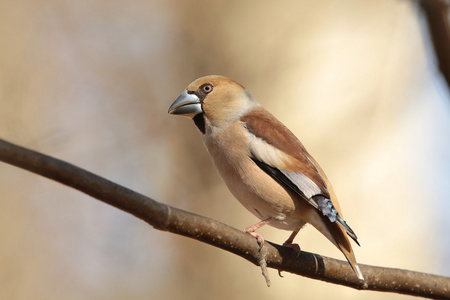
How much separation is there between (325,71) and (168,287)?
3647 millimetres

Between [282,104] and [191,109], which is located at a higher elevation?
[282,104]

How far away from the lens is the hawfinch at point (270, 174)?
A: 4328 mm

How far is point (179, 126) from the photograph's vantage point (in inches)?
356

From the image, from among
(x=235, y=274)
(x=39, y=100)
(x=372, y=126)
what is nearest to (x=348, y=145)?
(x=372, y=126)

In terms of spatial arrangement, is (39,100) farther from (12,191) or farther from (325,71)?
(325,71)

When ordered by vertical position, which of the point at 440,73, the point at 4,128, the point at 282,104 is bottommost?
the point at 440,73

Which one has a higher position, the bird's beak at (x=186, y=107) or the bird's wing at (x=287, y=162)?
the bird's beak at (x=186, y=107)

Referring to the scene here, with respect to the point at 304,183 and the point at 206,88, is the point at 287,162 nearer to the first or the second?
the point at 304,183

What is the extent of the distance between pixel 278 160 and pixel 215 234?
1231 millimetres

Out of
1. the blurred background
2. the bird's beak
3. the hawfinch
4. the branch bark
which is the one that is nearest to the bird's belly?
the hawfinch

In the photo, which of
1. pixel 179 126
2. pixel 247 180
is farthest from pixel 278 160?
pixel 179 126

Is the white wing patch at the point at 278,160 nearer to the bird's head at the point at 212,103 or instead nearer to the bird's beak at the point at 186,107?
the bird's head at the point at 212,103

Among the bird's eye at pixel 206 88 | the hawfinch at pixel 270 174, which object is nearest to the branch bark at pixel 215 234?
the hawfinch at pixel 270 174

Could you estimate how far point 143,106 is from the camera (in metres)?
9.40
